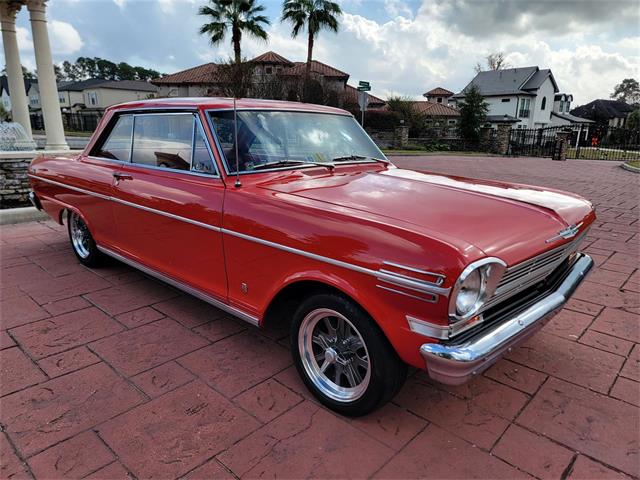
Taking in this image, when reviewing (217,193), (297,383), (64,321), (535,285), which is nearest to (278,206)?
(217,193)

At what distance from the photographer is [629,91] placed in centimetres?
7969

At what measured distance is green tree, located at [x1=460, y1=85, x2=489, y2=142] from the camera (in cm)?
3025

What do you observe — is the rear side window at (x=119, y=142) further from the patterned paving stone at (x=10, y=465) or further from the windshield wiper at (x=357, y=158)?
the patterned paving stone at (x=10, y=465)

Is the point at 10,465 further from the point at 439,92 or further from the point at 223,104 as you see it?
the point at 439,92

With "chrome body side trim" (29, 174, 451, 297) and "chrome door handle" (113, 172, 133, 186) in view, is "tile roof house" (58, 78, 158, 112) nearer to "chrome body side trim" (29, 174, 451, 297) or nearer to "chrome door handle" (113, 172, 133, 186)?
"chrome door handle" (113, 172, 133, 186)

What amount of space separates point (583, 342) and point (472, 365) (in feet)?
5.92

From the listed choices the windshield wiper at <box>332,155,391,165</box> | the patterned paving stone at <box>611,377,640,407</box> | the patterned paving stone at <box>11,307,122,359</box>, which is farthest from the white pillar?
the patterned paving stone at <box>611,377,640,407</box>

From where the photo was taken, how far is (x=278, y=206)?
2.40m

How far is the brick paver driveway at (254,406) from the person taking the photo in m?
2.01

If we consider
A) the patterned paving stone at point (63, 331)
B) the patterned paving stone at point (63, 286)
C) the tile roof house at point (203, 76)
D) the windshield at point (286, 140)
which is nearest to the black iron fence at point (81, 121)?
the tile roof house at point (203, 76)

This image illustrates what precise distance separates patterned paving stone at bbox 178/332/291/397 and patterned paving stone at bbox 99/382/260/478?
0.46ft

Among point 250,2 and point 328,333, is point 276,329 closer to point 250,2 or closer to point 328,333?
point 328,333

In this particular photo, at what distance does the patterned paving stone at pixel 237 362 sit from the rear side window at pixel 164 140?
131 cm

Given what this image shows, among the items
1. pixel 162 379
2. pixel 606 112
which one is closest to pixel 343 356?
pixel 162 379
